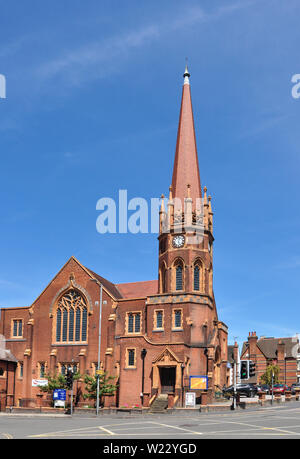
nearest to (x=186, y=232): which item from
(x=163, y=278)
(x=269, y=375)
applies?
(x=163, y=278)

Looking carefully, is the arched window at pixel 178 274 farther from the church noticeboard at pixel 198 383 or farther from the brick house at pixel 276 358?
the brick house at pixel 276 358

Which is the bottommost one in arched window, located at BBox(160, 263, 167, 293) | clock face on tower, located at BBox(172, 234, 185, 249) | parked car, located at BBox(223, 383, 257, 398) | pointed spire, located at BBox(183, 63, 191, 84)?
parked car, located at BBox(223, 383, 257, 398)

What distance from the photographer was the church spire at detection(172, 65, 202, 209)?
60719mm

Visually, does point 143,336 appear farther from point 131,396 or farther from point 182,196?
point 182,196

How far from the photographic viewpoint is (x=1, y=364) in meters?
59.0

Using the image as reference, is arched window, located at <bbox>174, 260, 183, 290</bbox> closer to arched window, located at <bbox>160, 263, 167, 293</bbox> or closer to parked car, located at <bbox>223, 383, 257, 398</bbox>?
arched window, located at <bbox>160, 263, 167, 293</bbox>

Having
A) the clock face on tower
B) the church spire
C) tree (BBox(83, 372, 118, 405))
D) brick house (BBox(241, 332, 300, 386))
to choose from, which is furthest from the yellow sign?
brick house (BBox(241, 332, 300, 386))

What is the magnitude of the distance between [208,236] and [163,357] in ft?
46.2

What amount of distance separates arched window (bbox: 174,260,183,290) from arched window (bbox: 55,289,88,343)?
1038 cm

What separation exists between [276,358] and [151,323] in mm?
63381

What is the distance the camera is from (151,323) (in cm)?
5581

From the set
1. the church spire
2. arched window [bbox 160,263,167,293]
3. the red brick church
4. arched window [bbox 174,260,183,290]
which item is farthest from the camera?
the church spire

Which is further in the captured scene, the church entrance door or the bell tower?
the bell tower
